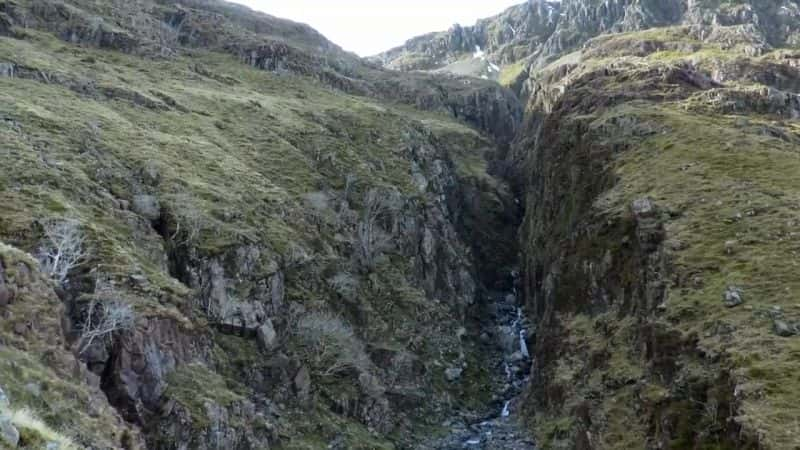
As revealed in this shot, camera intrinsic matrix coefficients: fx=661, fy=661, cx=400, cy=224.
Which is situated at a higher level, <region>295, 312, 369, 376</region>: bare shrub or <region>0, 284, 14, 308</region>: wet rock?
<region>0, 284, 14, 308</region>: wet rock

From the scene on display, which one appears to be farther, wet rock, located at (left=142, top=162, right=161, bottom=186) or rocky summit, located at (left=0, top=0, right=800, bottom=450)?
wet rock, located at (left=142, top=162, right=161, bottom=186)

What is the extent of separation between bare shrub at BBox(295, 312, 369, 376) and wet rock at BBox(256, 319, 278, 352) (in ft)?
10.4

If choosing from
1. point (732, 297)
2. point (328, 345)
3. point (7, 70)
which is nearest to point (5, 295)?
point (328, 345)

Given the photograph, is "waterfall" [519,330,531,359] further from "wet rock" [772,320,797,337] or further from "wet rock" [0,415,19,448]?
"wet rock" [0,415,19,448]

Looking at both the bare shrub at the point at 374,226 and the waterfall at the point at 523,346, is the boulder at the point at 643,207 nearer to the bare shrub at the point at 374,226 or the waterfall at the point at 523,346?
the waterfall at the point at 523,346

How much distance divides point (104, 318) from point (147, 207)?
17.3m

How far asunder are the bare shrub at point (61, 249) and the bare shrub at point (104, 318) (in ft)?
6.58

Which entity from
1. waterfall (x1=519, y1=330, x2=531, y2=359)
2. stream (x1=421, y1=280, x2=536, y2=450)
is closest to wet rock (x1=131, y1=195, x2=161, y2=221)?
stream (x1=421, y1=280, x2=536, y2=450)

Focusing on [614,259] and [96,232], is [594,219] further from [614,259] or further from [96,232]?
[96,232]

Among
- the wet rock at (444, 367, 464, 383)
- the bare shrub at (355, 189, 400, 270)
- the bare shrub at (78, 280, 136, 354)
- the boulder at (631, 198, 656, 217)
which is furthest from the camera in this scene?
the bare shrub at (355, 189, 400, 270)

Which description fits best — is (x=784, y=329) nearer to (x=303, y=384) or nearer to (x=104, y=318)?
(x=303, y=384)

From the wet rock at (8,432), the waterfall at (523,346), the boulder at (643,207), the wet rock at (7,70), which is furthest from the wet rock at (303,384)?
the wet rock at (7,70)

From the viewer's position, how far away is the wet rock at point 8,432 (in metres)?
17.2

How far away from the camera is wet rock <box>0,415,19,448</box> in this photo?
17.2m
